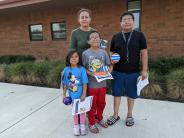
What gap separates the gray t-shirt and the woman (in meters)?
0.15

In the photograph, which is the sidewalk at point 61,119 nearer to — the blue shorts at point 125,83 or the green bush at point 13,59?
the blue shorts at point 125,83

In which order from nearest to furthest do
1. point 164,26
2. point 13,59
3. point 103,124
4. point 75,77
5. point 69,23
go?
point 75,77
point 103,124
point 164,26
point 69,23
point 13,59

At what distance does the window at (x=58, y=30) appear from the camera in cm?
891

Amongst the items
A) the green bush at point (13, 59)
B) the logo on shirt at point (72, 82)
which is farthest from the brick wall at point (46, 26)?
the logo on shirt at point (72, 82)


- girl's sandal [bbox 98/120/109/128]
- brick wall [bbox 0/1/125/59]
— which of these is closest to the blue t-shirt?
girl's sandal [bbox 98/120/109/128]

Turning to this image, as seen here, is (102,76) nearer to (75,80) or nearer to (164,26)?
(75,80)

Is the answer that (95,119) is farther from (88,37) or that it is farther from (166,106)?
(166,106)

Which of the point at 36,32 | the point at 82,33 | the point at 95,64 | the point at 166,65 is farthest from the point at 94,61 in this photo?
the point at 36,32

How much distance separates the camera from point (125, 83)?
3254 mm

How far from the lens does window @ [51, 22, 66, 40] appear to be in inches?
351

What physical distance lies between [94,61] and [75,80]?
0.38 m

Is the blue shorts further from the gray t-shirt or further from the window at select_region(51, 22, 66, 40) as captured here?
the window at select_region(51, 22, 66, 40)

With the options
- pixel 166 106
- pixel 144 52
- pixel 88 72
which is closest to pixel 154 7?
pixel 166 106

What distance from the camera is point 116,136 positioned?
3100mm
